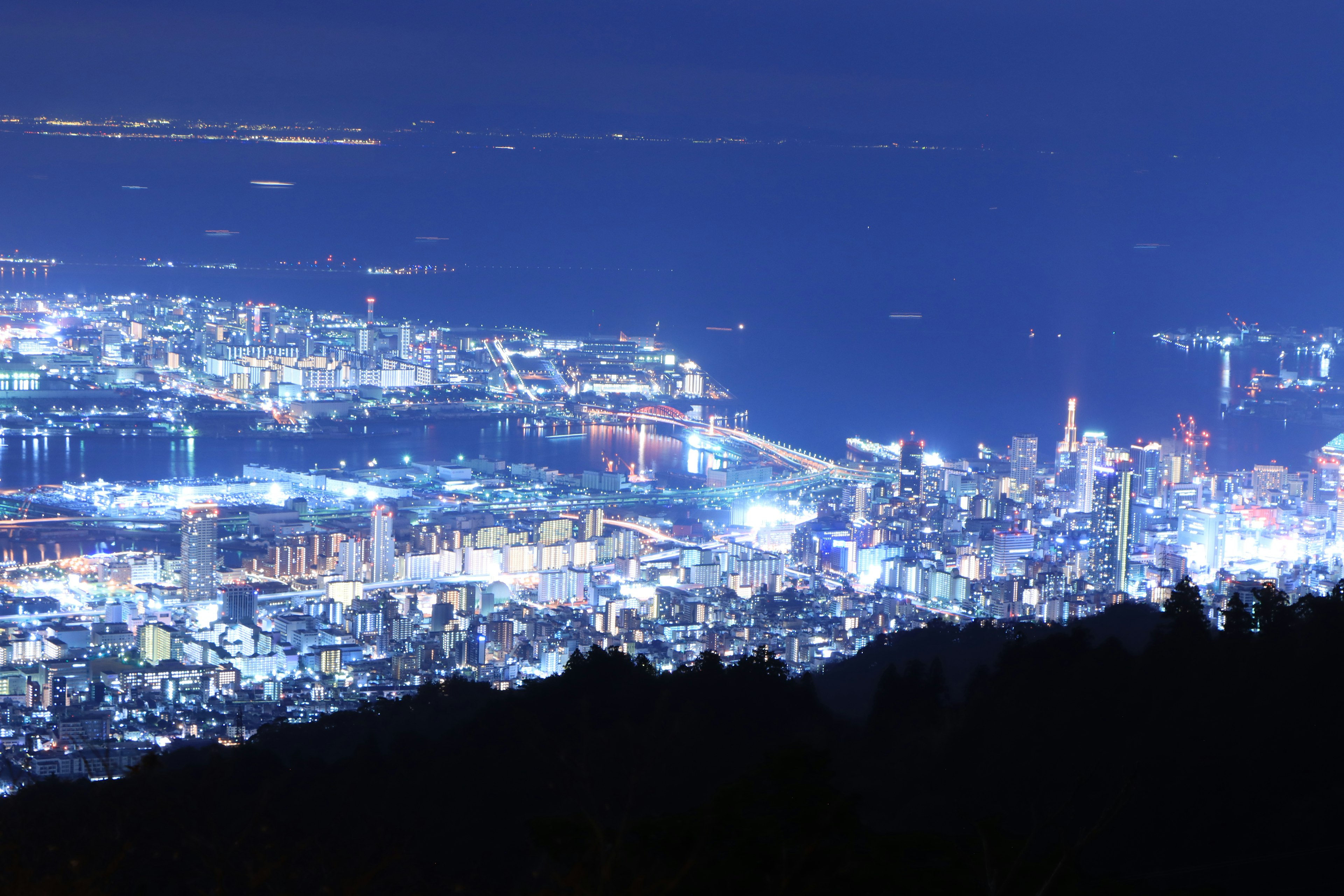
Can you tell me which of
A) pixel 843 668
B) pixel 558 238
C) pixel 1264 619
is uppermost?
pixel 558 238

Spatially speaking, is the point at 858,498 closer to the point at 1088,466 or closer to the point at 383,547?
the point at 1088,466

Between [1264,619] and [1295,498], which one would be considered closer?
[1264,619]

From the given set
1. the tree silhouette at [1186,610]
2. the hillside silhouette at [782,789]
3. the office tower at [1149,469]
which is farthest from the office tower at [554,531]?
the tree silhouette at [1186,610]

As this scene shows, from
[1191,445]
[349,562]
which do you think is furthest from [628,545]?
[1191,445]

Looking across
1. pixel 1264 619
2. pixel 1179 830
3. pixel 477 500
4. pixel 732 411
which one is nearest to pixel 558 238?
pixel 732 411

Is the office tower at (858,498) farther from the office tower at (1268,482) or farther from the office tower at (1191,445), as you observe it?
the office tower at (1268,482)

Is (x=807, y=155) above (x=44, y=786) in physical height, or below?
above

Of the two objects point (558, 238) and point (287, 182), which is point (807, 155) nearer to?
point (558, 238)
